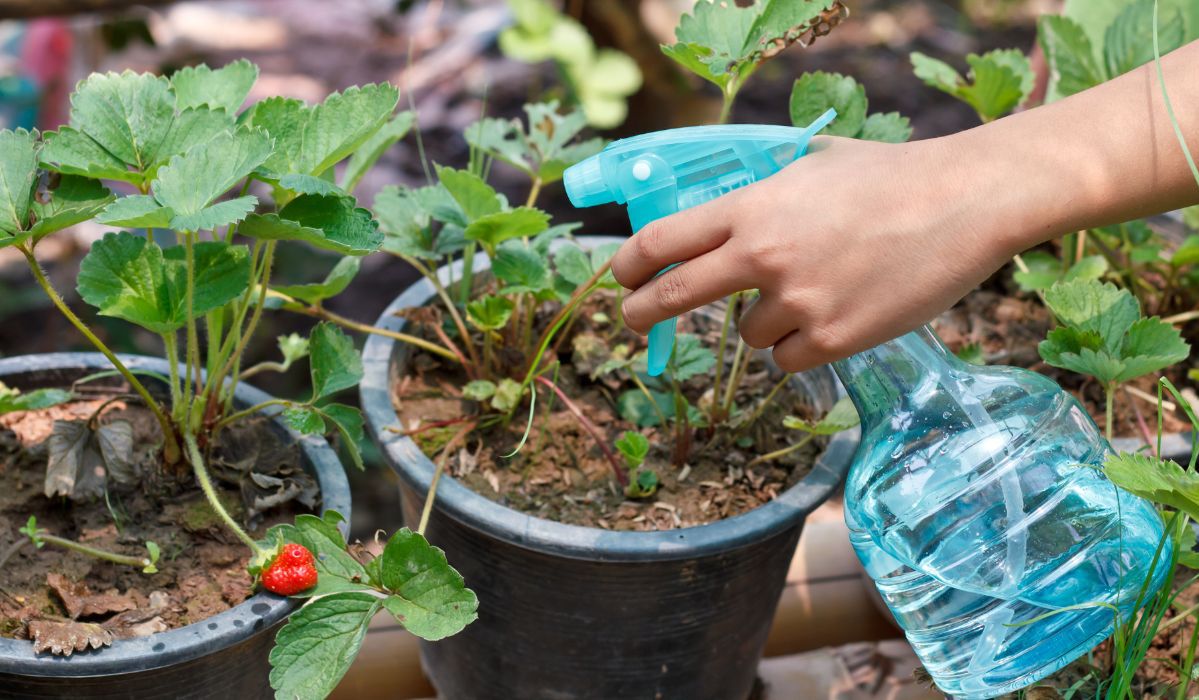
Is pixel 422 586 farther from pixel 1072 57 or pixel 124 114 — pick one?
pixel 1072 57

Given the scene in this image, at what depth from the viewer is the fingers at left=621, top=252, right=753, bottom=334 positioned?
0.70 meters

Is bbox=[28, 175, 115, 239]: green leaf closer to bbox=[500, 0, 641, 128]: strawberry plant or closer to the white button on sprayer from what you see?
the white button on sprayer

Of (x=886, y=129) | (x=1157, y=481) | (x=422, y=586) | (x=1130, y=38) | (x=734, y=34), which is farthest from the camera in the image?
(x=1130, y=38)

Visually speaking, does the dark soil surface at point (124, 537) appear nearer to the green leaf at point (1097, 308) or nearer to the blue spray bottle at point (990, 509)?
the blue spray bottle at point (990, 509)

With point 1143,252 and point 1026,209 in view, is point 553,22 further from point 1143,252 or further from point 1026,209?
point 1026,209

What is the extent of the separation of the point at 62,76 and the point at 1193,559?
1908mm

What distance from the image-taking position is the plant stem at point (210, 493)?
81 centimetres

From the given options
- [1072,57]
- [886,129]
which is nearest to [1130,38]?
[1072,57]

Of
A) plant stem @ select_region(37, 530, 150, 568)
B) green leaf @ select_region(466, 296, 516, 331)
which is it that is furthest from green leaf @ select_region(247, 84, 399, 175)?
plant stem @ select_region(37, 530, 150, 568)

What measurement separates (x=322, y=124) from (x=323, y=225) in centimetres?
→ 8

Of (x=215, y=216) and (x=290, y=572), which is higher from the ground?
(x=215, y=216)

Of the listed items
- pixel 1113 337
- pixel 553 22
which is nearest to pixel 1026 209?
pixel 1113 337

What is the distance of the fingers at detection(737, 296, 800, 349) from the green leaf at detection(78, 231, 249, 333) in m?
0.38

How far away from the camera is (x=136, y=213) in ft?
2.33
